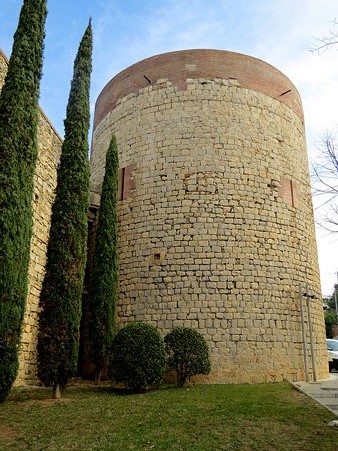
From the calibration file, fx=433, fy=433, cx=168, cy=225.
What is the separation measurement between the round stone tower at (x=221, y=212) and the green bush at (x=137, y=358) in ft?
5.32

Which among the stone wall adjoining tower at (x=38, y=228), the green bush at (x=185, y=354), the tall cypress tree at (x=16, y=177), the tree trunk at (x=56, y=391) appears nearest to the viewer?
the tall cypress tree at (x=16, y=177)

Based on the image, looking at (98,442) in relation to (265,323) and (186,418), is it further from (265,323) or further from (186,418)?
(265,323)

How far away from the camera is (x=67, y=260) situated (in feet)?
25.7

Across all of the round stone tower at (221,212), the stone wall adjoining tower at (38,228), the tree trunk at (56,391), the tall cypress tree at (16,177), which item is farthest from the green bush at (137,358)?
the tall cypress tree at (16,177)

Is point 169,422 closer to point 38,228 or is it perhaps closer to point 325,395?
point 325,395

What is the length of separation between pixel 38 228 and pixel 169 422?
622 centimetres

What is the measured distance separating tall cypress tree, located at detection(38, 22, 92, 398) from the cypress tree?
85.6 inches

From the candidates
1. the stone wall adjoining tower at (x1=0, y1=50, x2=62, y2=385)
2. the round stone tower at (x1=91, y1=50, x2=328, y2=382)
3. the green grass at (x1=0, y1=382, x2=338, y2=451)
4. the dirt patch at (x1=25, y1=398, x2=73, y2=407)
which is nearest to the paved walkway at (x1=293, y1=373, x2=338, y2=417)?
the green grass at (x1=0, y1=382, x2=338, y2=451)

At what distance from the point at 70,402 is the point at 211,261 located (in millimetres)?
4784

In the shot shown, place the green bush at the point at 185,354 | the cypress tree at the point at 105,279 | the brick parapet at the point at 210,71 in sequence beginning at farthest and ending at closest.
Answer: the brick parapet at the point at 210,71 → the cypress tree at the point at 105,279 → the green bush at the point at 185,354

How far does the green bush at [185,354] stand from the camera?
9000mm

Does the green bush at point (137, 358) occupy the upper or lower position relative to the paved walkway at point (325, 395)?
upper

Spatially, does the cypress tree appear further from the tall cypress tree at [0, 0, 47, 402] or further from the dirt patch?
the tall cypress tree at [0, 0, 47, 402]

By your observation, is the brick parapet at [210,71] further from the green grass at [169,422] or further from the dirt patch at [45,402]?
the dirt patch at [45,402]
